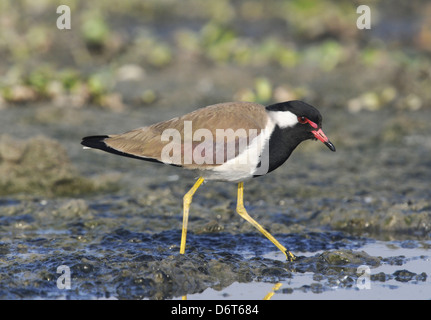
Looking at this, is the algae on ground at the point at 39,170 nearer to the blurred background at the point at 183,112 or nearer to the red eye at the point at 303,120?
the blurred background at the point at 183,112

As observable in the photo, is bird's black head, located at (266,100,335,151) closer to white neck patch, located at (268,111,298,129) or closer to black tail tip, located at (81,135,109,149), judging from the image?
white neck patch, located at (268,111,298,129)

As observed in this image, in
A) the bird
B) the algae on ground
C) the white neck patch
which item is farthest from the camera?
the algae on ground

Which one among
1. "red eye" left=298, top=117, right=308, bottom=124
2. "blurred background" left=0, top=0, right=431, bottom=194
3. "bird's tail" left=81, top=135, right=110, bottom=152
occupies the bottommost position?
"bird's tail" left=81, top=135, right=110, bottom=152

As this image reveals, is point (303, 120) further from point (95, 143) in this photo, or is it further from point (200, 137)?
point (95, 143)

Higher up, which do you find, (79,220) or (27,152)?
(27,152)

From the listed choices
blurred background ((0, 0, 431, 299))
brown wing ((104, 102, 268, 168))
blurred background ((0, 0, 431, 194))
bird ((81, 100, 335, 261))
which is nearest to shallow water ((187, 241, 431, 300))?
blurred background ((0, 0, 431, 299))

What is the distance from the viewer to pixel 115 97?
1041 cm

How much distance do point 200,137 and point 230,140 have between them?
0.81 ft

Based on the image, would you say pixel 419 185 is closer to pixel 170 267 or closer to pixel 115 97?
pixel 170 267

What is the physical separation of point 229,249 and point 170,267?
2.80ft

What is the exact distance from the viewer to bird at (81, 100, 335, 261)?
536 cm

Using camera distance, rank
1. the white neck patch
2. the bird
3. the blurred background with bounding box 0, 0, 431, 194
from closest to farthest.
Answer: the bird, the white neck patch, the blurred background with bounding box 0, 0, 431, 194

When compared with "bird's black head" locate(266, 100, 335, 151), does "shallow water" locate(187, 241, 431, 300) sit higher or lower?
lower
